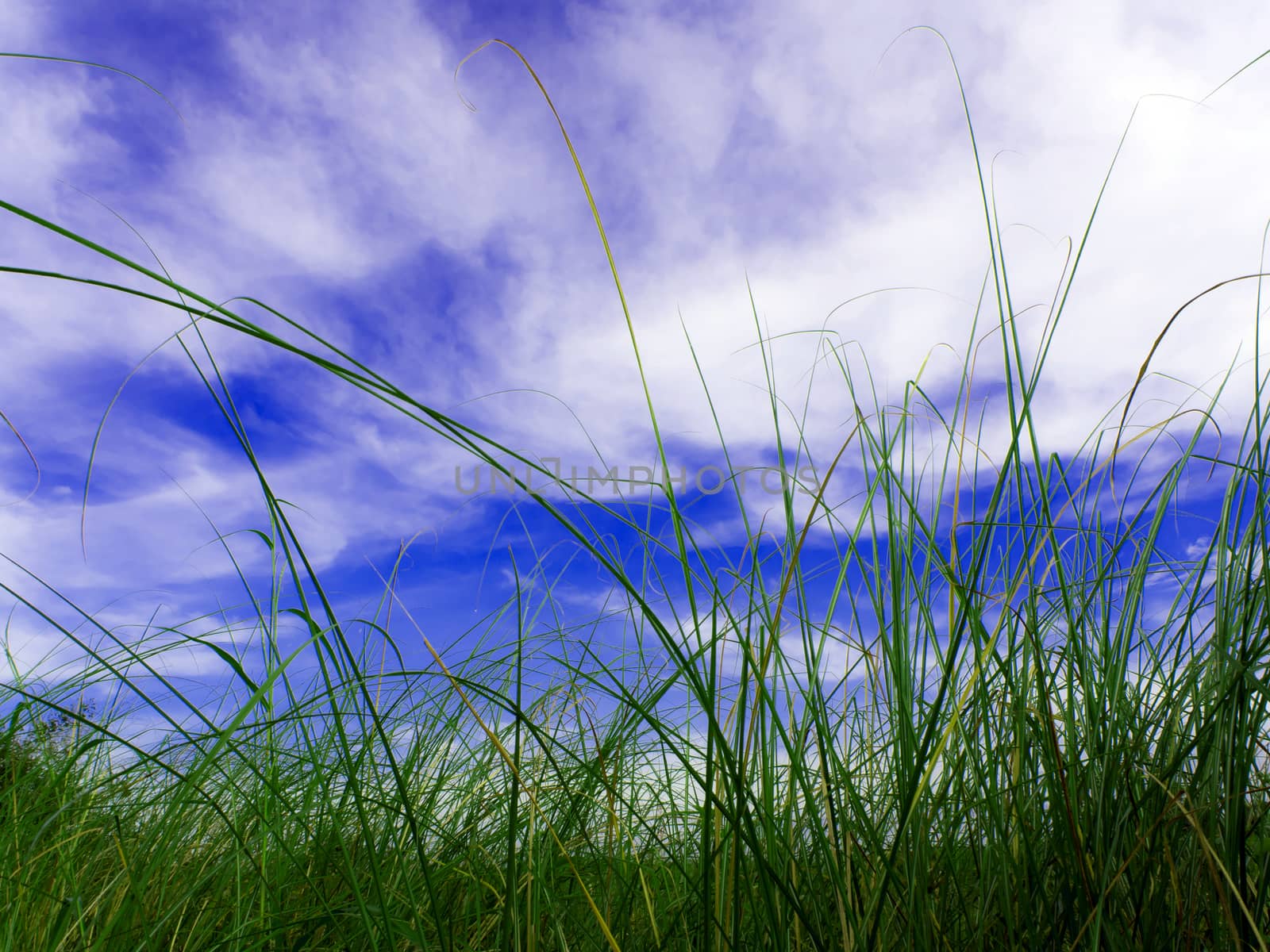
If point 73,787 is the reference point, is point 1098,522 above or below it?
above

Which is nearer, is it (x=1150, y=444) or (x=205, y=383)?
(x=205, y=383)

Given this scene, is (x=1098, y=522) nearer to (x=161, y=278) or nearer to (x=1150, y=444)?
(x=1150, y=444)

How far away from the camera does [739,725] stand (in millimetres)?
1171

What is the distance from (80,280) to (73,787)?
2.51 meters

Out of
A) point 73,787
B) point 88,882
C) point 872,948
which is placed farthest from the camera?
point 73,787

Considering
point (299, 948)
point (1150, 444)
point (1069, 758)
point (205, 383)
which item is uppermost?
point (1150, 444)

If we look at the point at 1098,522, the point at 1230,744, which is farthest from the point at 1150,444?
the point at 1230,744

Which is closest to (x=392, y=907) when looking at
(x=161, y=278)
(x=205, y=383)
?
(x=205, y=383)

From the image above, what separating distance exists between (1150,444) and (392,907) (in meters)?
1.95

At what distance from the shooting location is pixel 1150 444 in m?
1.86

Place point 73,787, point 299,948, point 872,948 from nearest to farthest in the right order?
point 872,948
point 299,948
point 73,787

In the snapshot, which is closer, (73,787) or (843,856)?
(843,856)

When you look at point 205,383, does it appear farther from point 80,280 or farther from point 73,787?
point 73,787

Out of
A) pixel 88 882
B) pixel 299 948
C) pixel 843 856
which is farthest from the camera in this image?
pixel 88 882
